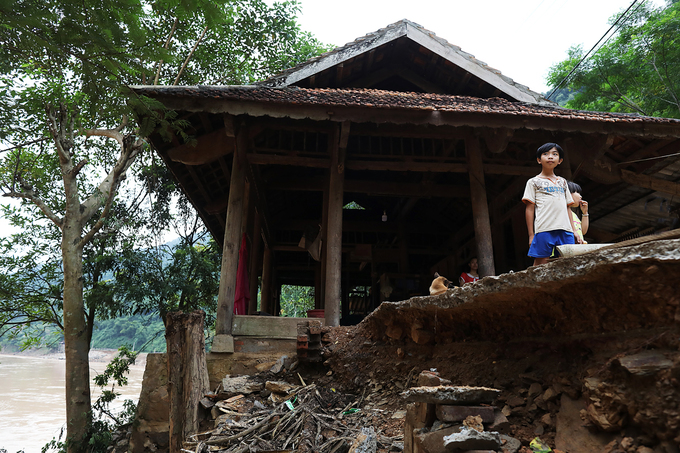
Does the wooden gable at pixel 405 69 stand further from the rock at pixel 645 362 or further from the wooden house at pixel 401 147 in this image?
the rock at pixel 645 362

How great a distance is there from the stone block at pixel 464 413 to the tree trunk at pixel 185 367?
3.08m

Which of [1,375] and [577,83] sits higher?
[577,83]

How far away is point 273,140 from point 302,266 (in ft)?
21.3

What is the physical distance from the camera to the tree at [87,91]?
2732 mm

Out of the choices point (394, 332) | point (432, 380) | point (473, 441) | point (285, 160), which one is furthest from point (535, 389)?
point (285, 160)

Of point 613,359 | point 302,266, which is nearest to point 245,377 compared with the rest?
point 613,359

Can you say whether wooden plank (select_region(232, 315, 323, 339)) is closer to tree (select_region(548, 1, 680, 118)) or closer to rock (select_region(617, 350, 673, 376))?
rock (select_region(617, 350, 673, 376))

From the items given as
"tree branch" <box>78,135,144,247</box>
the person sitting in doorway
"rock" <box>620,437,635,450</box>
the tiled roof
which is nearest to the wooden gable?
the tiled roof

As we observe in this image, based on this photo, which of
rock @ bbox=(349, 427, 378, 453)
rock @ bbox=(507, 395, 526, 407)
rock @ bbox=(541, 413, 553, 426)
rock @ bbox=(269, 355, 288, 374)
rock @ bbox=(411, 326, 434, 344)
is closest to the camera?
rock @ bbox=(541, 413, 553, 426)

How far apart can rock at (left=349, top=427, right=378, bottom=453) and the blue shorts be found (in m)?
1.99

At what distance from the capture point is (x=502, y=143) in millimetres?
6574

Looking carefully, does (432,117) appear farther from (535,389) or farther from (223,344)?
(535,389)

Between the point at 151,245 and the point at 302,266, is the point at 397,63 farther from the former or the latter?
the point at 151,245

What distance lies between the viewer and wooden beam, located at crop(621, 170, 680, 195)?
718 centimetres
